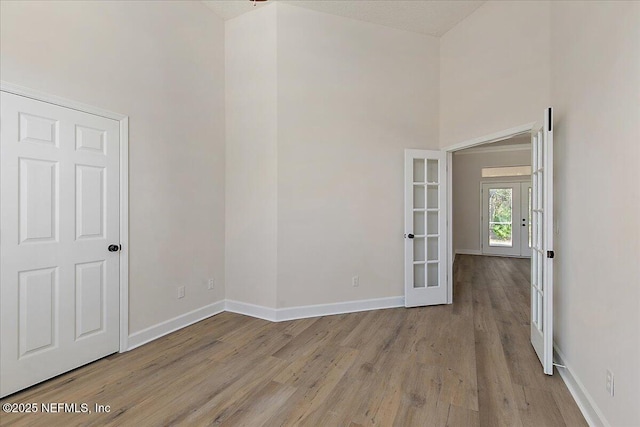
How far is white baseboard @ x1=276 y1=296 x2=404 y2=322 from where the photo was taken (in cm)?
361

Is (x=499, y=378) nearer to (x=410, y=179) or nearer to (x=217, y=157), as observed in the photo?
(x=410, y=179)

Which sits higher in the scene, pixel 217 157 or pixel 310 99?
pixel 310 99

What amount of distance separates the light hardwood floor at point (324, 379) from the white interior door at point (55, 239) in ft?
0.74

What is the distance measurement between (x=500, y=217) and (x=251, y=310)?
7499 mm

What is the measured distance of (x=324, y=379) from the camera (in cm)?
233

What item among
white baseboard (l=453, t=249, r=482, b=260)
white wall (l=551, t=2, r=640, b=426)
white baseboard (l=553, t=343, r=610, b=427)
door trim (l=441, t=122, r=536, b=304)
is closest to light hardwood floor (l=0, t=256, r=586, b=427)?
white baseboard (l=553, t=343, r=610, b=427)

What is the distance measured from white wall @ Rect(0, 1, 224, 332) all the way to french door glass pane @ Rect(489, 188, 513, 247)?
297 inches

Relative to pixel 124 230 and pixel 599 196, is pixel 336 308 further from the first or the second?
A: pixel 599 196

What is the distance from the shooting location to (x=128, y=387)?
7.29 feet

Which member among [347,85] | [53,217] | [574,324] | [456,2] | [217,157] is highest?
[456,2]

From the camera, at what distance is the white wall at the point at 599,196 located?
150cm

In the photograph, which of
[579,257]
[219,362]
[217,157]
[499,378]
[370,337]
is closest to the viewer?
[579,257]

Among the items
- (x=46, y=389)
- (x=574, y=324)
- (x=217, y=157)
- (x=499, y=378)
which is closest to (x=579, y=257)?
(x=574, y=324)

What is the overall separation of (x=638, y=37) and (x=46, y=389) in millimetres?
4136
